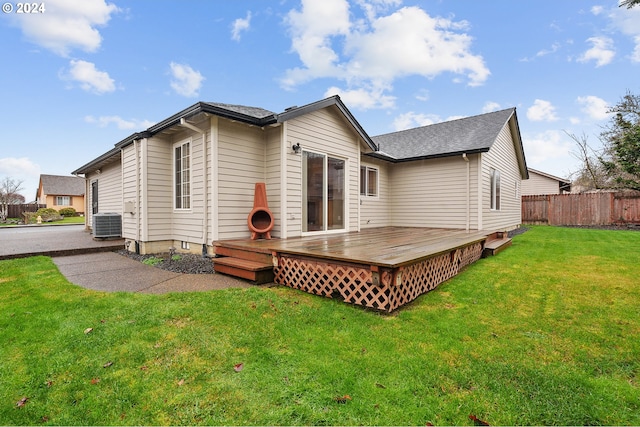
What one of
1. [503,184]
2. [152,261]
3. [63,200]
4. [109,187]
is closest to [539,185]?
[503,184]

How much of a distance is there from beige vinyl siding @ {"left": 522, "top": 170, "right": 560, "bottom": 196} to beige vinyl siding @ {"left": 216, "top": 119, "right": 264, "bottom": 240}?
2312 centimetres

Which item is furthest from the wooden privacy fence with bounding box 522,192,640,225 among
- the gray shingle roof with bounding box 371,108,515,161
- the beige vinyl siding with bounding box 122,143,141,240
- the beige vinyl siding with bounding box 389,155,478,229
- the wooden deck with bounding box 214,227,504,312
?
the beige vinyl siding with bounding box 122,143,141,240

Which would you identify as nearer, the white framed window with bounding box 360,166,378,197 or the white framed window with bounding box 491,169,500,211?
the white framed window with bounding box 360,166,378,197

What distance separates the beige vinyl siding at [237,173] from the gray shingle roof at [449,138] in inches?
185

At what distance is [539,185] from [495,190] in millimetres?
16067

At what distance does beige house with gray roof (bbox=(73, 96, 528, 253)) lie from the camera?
226 inches

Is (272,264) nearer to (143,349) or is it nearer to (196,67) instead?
(143,349)

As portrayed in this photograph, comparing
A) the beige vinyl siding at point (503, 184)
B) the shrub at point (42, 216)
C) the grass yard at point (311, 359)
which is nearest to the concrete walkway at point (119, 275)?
the grass yard at point (311, 359)

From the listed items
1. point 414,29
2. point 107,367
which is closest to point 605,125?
point 414,29

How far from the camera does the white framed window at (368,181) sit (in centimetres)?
952

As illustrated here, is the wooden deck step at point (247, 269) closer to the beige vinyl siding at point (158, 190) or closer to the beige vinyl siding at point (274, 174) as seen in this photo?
the beige vinyl siding at point (274, 174)

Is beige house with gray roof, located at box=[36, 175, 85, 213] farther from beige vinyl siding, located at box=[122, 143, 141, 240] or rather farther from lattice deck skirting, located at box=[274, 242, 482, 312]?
lattice deck skirting, located at box=[274, 242, 482, 312]

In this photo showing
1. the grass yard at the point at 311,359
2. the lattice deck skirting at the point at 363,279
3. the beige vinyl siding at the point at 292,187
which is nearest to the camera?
the grass yard at the point at 311,359

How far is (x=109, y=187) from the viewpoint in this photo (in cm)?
1041
